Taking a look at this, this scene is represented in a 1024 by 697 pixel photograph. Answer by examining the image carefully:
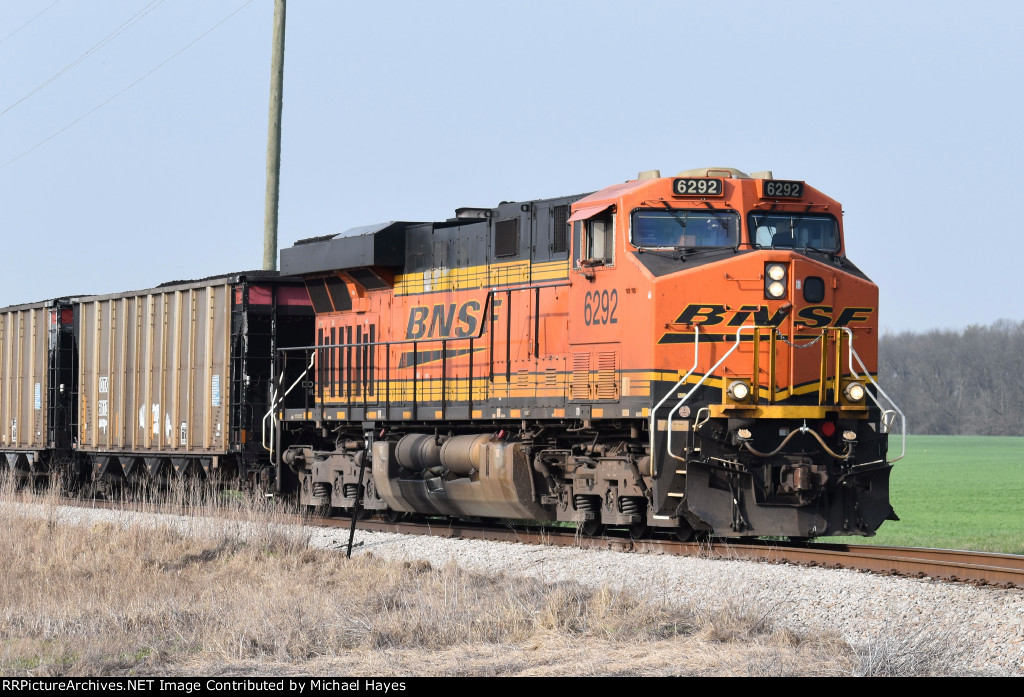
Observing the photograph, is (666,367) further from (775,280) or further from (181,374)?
(181,374)

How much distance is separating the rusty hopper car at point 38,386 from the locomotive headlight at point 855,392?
16.2 metres

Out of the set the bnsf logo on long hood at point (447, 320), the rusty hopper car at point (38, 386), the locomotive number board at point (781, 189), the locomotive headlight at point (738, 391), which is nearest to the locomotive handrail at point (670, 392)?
the locomotive headlight at point (738, 391)

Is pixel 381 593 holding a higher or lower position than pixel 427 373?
lower

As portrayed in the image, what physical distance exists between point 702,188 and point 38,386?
16143mm

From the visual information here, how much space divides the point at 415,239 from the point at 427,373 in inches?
75.4

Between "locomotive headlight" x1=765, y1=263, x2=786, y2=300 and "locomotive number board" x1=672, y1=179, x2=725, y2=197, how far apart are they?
97 centimetres

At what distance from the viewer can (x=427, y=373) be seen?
693 inches

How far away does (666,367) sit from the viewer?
541 inches

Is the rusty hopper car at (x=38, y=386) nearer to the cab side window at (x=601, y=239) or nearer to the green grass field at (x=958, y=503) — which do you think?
the cab side window at (x=601, y=239)

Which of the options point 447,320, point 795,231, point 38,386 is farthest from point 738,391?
point 38,386

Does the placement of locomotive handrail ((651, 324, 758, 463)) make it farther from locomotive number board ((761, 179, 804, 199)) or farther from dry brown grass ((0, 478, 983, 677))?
dry brown grass ((0, 478, 983, 677))

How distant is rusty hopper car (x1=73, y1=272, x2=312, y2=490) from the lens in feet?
67.8
